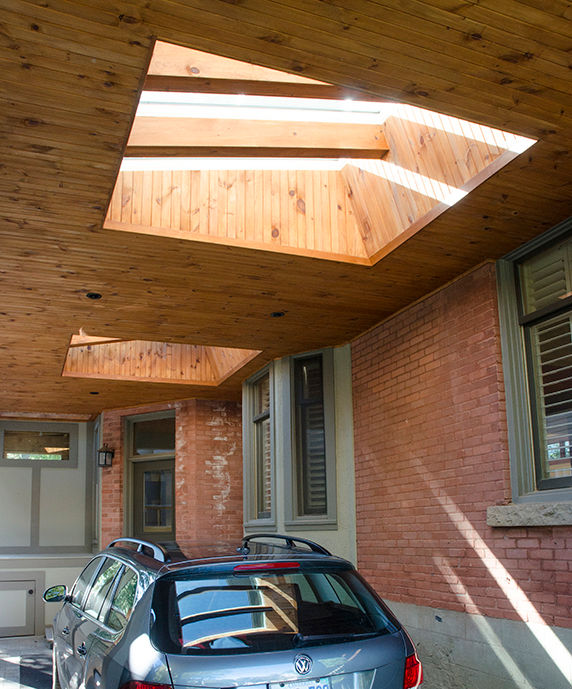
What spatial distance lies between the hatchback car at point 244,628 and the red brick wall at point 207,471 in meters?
8.54

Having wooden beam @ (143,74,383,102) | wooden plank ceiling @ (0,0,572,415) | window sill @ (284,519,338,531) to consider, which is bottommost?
A: window sill @ (284,519,338,531)

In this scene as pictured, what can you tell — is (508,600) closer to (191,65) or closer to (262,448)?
(191,65)

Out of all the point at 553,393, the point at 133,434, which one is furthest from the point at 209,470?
the point at 553,393

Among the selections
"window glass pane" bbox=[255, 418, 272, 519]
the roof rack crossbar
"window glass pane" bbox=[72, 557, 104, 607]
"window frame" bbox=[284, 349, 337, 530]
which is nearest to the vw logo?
the roof rack crossbar

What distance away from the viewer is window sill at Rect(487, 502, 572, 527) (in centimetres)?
533

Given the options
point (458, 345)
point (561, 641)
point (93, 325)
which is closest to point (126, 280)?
point (93, 325)

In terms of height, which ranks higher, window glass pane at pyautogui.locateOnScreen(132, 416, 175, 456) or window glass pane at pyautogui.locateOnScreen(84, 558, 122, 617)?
window glass pane at pyautogui.locateOnScreen(132, 416, 175, 456)

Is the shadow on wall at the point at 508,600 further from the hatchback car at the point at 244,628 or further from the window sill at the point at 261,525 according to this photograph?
the window sill at the point at 261,525

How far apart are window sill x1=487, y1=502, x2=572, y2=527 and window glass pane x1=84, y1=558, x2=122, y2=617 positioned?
121 inches

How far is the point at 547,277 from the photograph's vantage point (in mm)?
6094

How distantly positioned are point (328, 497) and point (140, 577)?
5564 millimetres

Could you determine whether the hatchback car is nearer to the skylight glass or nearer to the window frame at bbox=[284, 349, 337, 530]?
the skylight glass

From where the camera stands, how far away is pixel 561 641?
17.6ft

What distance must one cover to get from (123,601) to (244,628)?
771 mm
